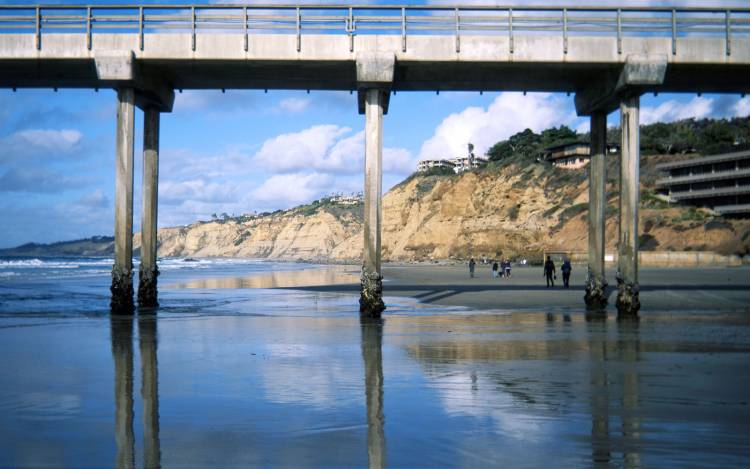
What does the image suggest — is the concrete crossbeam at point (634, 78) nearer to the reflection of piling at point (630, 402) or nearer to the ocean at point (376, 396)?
the ocean at point (376, 396)

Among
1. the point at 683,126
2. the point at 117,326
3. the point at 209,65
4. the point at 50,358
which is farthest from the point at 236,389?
the point at 683,126

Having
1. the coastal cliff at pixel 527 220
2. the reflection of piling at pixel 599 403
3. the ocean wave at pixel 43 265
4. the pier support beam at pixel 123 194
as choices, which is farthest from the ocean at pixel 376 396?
the ocean wave at pixel 43 265

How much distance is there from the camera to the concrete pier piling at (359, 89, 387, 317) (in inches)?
899

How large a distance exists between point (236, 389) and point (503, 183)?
10329 cm

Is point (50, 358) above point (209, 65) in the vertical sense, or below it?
below

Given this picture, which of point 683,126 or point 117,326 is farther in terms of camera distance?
point 683,126

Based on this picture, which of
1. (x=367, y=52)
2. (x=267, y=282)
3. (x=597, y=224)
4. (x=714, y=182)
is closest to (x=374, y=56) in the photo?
(x=367, y=52)

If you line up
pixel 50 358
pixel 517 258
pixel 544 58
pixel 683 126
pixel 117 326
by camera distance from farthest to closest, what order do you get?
pixel 683 126 < pixel 517 258 < pixel 544 58 < pixel 117 326 < pixel 50 358

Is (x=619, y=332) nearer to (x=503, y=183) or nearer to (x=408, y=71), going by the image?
(x=408, y=71)

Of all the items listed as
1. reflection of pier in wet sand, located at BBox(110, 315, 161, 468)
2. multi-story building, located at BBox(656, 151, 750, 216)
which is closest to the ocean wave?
multi-story building, located at BBox(656, 151, 750, 216)

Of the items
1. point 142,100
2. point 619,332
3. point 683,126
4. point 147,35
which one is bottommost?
point 619,332

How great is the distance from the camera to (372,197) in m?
23.0

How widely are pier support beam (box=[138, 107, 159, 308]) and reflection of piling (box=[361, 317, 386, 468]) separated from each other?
10865 millimetres

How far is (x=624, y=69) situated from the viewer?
2281 centimetres
